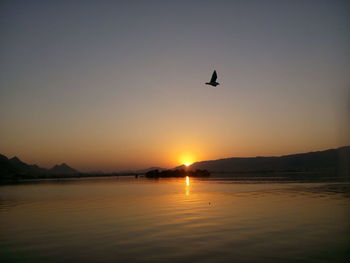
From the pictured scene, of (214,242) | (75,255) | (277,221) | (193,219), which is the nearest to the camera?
(75,255)

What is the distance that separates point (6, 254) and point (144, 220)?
1448 cm

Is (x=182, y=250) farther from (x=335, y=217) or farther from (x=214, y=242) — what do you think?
(x=335, y=217)

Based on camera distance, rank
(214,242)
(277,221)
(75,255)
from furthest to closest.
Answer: (277,221) → (214,242) → (75,255)

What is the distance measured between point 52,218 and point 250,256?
2463 cm

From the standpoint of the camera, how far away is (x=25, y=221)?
3581 cm

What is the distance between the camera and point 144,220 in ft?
113

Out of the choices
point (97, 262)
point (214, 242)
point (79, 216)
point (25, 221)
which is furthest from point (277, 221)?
point (25, 221)

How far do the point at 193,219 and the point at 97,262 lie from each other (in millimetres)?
15951

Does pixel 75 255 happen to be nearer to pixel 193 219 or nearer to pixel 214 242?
pixel 214 242

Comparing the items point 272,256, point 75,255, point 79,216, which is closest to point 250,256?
point 272,256

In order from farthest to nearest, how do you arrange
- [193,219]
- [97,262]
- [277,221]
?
1. [193,219]
2. [277,221]
3. [97,262]

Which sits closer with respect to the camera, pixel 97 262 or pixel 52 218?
pixel 97 262

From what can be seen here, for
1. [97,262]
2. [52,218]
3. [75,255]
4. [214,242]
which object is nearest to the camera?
[97,262]

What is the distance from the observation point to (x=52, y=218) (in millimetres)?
37562
